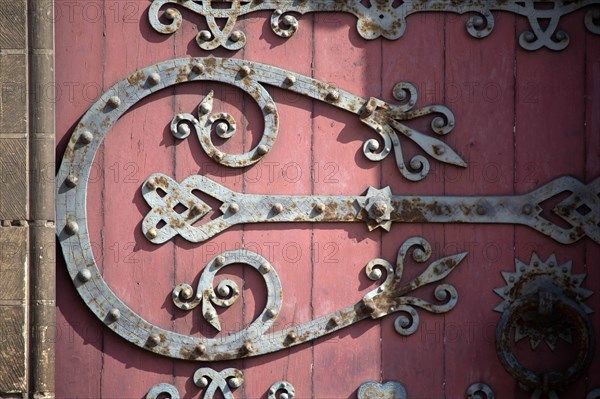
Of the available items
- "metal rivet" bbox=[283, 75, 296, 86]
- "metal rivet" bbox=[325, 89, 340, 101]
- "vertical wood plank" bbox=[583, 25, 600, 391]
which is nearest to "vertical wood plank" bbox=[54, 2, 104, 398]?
"metal rivet" bbox=[283, 75, 296, 86]

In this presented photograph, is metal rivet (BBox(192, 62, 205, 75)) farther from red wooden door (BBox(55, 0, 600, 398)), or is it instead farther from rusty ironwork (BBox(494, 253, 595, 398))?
rusty ironwork (BBox(494, 253, 595, 398))

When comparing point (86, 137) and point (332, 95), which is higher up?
point (332, 95)

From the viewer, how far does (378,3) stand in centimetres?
251

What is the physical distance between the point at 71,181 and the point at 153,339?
1.46 ft

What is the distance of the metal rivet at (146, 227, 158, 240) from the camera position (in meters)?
2.45

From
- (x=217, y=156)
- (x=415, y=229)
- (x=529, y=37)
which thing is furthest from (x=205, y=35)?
(x=529, y=37)

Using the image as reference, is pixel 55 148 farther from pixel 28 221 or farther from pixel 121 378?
pixel 121 378

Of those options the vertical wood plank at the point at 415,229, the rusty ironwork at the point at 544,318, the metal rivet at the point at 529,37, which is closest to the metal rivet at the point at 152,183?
the vertical wood plank at the point at 415,229

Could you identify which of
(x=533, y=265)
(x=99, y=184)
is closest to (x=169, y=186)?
(x=99, y=184)

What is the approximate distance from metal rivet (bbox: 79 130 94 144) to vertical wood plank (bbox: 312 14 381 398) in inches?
22.2

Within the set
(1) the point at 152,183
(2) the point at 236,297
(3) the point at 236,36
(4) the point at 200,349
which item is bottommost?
(4) the point at 200,349

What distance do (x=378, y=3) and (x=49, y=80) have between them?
2.79ft

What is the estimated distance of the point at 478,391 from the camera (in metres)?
2.50

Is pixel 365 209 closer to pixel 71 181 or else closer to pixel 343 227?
pixel 343 227
